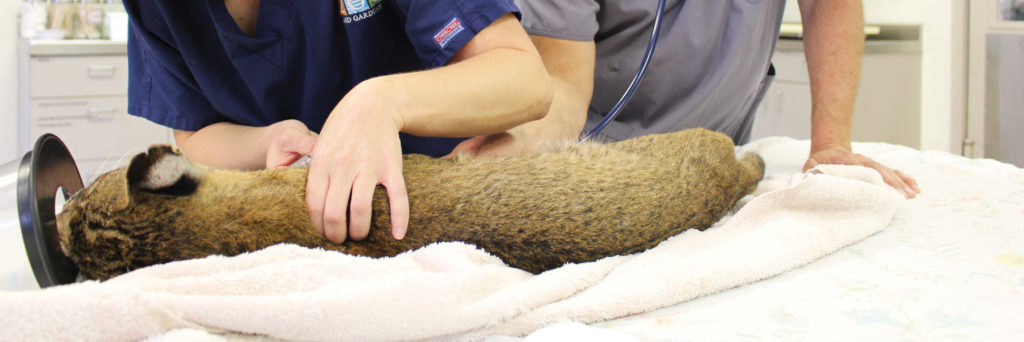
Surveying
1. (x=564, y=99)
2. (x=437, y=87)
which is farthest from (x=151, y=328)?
(x=564, y=99)

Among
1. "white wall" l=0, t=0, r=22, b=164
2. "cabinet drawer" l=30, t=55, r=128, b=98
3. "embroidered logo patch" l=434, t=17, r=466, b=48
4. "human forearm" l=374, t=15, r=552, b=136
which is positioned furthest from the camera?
"white wall" l=0, t=0, r=22, b=164

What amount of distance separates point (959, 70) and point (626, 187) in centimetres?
346

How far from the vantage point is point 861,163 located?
154 centimetres

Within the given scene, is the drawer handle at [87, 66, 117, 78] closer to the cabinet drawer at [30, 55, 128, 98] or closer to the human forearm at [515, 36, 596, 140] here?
the cabinet drawer at [30, 55, 128, 98]

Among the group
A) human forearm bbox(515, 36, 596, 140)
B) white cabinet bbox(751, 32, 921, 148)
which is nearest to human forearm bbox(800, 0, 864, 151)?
human forearm bbox(515, 36, 596, 140)

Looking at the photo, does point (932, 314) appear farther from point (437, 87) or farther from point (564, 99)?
point (564, 99)

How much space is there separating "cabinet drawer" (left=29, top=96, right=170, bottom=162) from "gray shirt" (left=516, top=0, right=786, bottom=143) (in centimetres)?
286

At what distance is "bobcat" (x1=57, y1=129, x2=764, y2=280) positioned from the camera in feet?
2.93

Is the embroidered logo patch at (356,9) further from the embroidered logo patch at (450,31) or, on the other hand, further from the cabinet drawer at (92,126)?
the cabinet drawer at (92,126)

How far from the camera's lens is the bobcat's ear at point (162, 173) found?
0.90m

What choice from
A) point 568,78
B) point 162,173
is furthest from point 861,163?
point 162,173

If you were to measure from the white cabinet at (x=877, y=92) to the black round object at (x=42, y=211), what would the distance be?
3.70 metres

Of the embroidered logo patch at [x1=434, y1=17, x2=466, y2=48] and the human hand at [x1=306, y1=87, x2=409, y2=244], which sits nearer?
the human hand at [x1=306, y1=87, x2=409, y2=244]

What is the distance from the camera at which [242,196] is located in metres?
0.98
